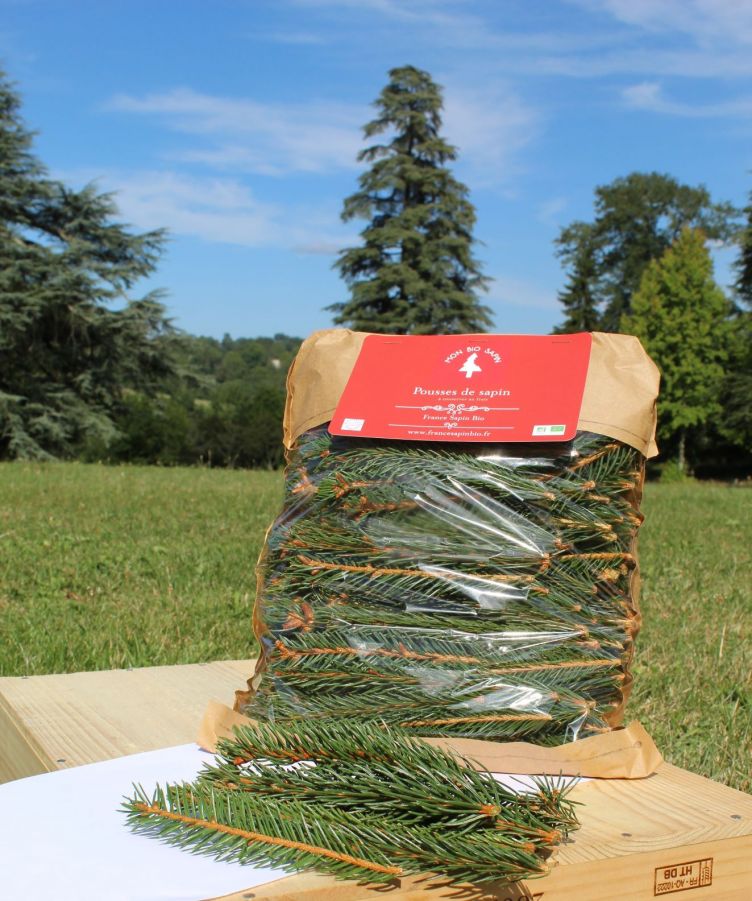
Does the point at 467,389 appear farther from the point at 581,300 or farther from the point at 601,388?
the point at 581,300

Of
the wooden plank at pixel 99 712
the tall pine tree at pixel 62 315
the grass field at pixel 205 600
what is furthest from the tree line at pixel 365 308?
the wooden plank at pixel 99 712

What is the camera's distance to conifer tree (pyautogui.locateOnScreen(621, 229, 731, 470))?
120ft

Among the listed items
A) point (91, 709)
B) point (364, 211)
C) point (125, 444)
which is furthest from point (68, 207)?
Result: point (91, 709)

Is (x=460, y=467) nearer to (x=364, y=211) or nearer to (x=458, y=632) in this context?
(x=458, y=632)

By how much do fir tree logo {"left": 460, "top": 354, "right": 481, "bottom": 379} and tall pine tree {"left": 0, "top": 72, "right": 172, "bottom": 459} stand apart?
20108 mm

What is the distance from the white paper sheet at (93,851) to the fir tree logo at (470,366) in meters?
0.73

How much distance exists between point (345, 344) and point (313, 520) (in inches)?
15.2

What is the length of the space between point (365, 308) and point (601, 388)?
108 ft

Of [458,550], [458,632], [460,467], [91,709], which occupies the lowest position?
[91,709]

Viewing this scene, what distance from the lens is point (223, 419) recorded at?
1080 inches

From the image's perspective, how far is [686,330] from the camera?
3669cm

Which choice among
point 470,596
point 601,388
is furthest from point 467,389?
point 470,596

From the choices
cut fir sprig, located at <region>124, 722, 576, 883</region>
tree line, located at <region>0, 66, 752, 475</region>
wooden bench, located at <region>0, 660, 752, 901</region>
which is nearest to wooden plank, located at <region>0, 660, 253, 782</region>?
wooden bench, located at <region>0, 660, 752, 901</region>

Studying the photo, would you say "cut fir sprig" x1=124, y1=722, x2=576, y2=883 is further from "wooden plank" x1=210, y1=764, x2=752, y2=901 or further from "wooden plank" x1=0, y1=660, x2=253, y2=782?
"wooden plank" x1=0, y1=660, x2=253, y2=782
